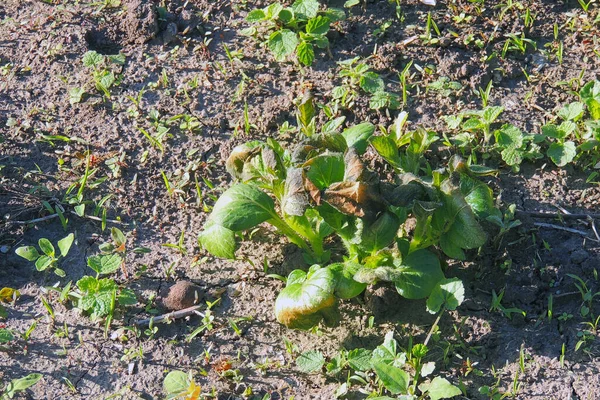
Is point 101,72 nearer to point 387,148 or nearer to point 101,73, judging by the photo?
point 101,73

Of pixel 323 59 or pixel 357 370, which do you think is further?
pixel 323 59

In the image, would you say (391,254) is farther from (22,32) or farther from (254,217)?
(22,32)

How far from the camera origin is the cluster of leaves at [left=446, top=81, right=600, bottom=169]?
3744mm

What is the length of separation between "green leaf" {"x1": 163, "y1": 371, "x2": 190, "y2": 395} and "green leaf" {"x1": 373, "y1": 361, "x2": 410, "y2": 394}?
2.48 feet

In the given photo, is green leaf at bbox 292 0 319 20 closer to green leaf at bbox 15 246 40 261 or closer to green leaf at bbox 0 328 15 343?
green leaf at bbox 15 246 40 261

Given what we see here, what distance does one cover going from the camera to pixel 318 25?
13.9ft

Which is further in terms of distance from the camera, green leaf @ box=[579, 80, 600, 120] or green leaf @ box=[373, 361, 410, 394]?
green leaf @ box=[579, 80, 600, 120]

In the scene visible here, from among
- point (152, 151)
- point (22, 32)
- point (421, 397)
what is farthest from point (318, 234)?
point (22, 32)

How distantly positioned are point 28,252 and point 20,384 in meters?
0.64

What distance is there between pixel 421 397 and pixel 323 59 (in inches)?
81.1

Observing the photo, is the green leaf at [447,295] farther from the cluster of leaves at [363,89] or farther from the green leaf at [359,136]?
the cluster of leaves at [363,89]

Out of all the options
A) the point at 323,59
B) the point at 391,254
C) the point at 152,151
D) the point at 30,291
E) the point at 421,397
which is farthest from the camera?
the point at 323,59

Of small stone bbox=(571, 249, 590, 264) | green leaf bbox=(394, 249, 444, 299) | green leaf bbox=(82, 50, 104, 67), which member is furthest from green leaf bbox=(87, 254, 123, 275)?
small stone bbox=(571, 249, 590, 264)

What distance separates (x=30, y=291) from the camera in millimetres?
3508
